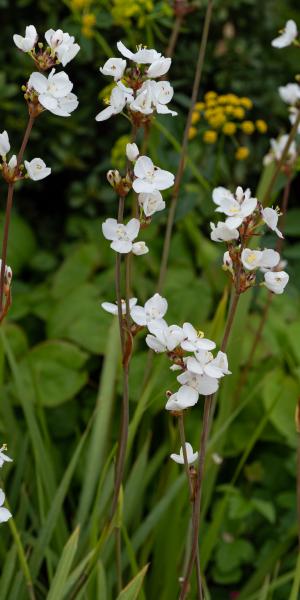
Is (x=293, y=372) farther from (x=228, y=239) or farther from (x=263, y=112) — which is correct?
(x=263, y=112)

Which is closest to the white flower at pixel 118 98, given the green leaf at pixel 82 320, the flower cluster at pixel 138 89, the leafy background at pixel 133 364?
the flower cluster at pixel 138 89

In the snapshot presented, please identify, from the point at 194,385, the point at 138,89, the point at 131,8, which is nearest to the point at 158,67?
the point at 138,89

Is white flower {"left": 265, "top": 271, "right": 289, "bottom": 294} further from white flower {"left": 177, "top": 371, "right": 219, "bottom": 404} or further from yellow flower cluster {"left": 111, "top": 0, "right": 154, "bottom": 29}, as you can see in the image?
yellow flower cluster {"left": 111, "top": 0, "right": 154, "bottom": 29}

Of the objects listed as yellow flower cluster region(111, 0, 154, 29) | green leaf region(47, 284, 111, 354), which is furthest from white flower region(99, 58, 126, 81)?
green leaf region(47, 284, 111, 354)

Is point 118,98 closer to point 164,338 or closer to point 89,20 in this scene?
point 164,338

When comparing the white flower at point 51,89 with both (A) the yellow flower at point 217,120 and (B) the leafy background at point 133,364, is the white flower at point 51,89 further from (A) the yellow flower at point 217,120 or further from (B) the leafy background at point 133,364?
(A) the yellow flower at point 217,120

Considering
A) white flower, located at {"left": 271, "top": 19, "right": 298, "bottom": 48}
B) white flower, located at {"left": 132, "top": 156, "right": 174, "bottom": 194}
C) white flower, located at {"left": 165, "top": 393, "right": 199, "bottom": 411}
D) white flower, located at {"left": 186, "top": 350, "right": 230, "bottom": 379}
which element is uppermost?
white flower, located at {"left": 271, "top": 19, "right": 298, "bottom": 48}

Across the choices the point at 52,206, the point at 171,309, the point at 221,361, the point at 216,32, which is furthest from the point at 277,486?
the point at 216,32
